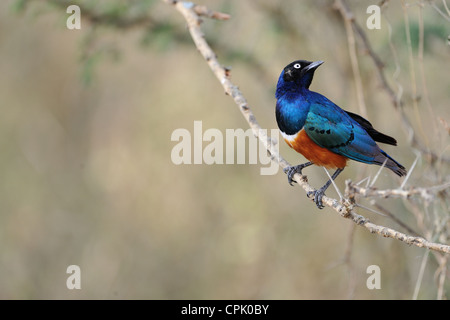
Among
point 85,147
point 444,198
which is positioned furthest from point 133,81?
point 444,198

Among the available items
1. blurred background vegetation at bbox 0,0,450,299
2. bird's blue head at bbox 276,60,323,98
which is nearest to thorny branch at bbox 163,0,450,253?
bird's blue head at bbox 276,60,323,98

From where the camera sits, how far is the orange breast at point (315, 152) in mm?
3551

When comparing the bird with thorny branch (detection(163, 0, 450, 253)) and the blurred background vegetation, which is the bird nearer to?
thorny branch (detection(163, 0, 450, 253))

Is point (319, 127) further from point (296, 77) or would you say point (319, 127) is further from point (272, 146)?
point (272, 146)

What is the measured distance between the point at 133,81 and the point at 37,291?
3616mm

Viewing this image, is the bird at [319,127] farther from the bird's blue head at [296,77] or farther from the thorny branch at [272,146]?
the thorny branch at [272,146]

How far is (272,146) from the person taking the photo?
2951 mm

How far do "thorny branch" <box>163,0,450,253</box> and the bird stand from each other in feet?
1.46

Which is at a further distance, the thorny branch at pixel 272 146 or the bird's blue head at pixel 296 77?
the bird's blue head at pixel 296 77

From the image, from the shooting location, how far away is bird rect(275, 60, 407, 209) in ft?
11.1

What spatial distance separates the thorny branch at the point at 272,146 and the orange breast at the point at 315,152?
46 cm

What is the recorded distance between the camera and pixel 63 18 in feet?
17.4

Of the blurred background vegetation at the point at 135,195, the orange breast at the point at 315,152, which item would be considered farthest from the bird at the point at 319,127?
the blurred background vegetation at the point at 135,195

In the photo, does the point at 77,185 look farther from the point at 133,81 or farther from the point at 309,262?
the point at 309,262
